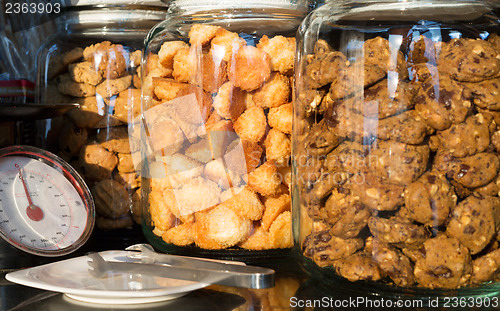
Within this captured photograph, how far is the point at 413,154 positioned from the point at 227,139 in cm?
31

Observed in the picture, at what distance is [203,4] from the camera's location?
974 mm

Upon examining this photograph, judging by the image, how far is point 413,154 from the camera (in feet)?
2.22

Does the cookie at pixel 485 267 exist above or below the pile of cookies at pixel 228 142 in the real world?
below

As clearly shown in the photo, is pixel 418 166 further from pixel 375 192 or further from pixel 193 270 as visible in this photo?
pixel 193 270

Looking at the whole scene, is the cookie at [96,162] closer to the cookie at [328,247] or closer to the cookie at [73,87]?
the cookie at [73,87]

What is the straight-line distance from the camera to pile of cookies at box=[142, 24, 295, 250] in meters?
0.89

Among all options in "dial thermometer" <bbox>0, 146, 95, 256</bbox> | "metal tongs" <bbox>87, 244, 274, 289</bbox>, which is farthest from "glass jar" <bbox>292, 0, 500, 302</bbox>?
"dial thermometer" <bbox>0, 146, 95, 256</bbox>

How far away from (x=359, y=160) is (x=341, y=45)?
0.17m

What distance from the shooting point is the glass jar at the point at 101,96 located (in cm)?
111

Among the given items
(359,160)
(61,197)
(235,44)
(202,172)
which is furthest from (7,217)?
(359,160)

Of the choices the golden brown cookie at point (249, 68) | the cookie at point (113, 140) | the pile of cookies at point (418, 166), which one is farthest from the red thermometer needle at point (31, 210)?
the pile of cookies at point (418, 166)

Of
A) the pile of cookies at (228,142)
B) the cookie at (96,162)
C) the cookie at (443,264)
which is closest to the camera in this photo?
the cookie at (443,264)

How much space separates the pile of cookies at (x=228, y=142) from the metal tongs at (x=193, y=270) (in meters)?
0.08

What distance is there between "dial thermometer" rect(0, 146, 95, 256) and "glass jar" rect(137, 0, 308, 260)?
0.13m
